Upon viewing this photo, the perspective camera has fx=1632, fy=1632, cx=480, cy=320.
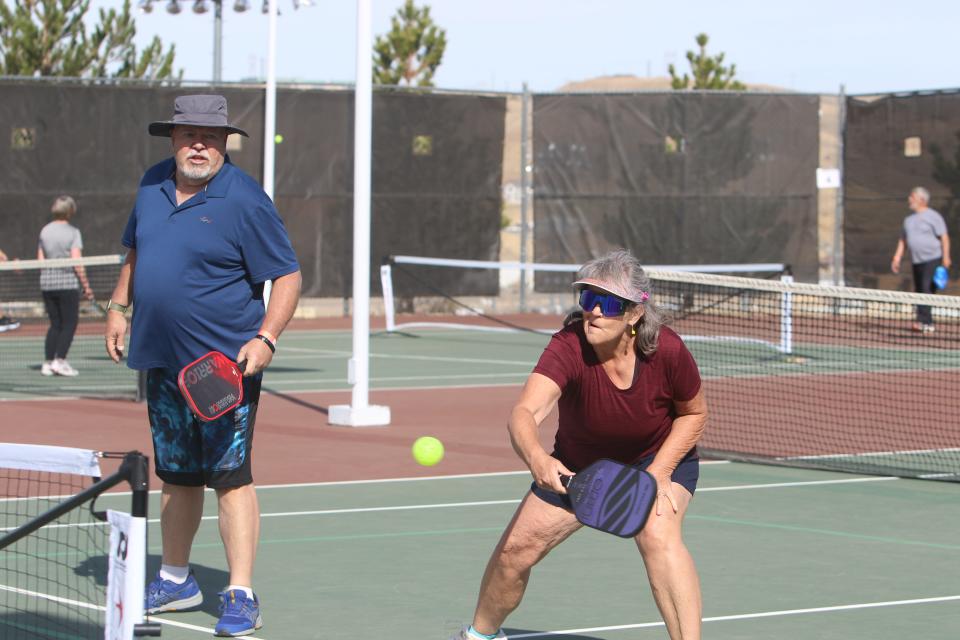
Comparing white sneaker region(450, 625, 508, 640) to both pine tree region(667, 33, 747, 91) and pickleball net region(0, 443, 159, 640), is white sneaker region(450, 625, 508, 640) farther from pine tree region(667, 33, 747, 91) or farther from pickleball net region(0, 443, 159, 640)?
pine tree region(667, 33, 747, 91)

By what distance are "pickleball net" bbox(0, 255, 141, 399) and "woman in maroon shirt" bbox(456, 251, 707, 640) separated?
27.5 feet

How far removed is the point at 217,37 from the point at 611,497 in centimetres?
2194

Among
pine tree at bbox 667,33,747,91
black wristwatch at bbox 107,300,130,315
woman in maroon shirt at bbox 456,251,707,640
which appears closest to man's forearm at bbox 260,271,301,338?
black wristwatch at bbox 107,300,130,315

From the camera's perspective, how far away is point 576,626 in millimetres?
6027

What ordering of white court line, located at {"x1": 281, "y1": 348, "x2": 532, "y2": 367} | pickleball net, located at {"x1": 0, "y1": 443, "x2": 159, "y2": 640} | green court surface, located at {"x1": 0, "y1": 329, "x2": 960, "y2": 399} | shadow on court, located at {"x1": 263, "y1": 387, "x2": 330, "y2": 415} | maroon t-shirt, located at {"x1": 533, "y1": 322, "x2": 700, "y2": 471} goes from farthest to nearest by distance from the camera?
1. white court line, located at {"x1": 281, "y1": 348, "x2": 532, "y2": 367}
2. green court surface, located at {"x1": 0, "y1": 329, "x2": 960, "y2": 399}
3. shadow on court, located at {"x1": 263, "y1": 387, "x2": 330, "y2": 415}
4. maroon t-shirt, located at {"x1": 533, "y1": 322, "x2": 700, "y2": 471}
5. pickleball net, located at {"x1": 0, "y1": 443, "x2": 159, "y2": 640}

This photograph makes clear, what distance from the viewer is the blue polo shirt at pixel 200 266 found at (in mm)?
5867

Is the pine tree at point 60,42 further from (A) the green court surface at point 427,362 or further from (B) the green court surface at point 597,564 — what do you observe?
(B) the green court surface at point 597,564

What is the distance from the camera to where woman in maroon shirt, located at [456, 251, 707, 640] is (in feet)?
16.4

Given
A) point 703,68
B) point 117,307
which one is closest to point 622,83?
point 703,68

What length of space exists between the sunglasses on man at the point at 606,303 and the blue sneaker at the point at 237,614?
1.73 meters

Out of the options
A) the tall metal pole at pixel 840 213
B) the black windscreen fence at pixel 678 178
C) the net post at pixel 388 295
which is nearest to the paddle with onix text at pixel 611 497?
the net post at pixel 388 295

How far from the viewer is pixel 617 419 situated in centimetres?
519

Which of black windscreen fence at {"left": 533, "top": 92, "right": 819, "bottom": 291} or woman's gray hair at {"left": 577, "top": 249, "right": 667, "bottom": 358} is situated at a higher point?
black windscreen fence at {"left": 533, "top": 92, "right": 819, "bottom": 291}

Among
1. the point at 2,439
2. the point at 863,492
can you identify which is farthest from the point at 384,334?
the point at 863,492
